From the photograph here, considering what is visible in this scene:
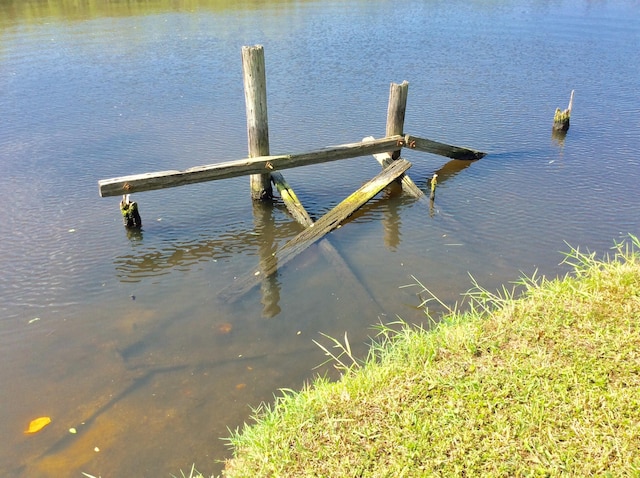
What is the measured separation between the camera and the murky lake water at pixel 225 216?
5.67 metres

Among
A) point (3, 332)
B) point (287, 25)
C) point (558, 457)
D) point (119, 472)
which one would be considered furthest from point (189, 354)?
point (287, 25)

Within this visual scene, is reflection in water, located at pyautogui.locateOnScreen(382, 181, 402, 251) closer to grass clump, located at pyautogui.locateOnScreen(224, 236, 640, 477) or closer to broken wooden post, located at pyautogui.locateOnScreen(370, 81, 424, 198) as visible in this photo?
broken wooden post, located at pyautogui.locateOnScreen(370, 81, 424, 198)

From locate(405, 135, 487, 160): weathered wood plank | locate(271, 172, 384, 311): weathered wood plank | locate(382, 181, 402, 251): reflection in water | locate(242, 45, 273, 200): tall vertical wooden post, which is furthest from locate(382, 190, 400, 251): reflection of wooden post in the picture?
locate(242, 45, 273, 200): tall vertical wooden post

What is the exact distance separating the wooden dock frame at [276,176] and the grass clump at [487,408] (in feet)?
8.00

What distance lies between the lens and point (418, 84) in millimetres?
16125

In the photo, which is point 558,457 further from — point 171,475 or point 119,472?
point 119,472

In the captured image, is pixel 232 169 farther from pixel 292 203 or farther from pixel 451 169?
pixel 451 169

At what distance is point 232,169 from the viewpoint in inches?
335

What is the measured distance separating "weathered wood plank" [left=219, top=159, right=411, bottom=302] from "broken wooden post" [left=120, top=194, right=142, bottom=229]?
2.36 meters

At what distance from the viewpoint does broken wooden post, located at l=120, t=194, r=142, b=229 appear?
847 centimetres

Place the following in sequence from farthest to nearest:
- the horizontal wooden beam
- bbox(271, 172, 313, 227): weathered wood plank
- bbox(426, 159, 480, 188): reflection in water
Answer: bbox(426, 159, 480, 188): reflection in water
bbox(271, 172, 313, 227): weathered wood plank
the horizontal wooden beam

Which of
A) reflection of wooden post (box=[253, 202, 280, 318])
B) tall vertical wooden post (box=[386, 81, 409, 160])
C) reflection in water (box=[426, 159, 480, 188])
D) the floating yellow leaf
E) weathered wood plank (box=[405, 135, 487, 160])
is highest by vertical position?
tall vertical wooden post (box=[386, 81, 409, 160])

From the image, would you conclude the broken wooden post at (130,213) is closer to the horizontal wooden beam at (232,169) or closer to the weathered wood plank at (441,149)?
the horizontal wooden beam at (232,169)

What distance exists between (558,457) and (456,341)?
4.49 ft
